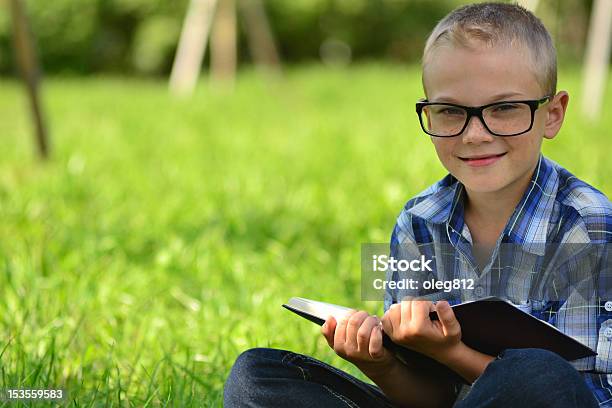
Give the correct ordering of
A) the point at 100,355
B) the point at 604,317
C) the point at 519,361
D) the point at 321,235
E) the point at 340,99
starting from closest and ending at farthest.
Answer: the point at 519,361, the point at 604,317, the point at 100,355, the point at 321,235, the point at 340,99

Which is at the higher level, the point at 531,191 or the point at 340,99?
the point at 340,99

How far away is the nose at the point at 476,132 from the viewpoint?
1.59 m

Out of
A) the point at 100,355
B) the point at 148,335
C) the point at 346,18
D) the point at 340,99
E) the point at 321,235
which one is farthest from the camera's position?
the point at 346,18

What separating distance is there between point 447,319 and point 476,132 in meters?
0.33

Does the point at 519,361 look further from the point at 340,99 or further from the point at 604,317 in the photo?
the point at 340,99

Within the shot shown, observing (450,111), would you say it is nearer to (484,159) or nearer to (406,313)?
(484,159)

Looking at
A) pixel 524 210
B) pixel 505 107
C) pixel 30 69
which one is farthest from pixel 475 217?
pixel 30 69

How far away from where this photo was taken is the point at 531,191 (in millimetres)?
→ 1641

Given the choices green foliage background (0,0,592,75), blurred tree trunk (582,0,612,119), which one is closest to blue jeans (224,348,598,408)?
blurred tree trunk (582,0,612,119)

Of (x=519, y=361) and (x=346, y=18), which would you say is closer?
(x=519, y=361)

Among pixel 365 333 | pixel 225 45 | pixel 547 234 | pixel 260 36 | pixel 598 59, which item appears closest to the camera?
pixel 365 333

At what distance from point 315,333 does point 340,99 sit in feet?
20.4

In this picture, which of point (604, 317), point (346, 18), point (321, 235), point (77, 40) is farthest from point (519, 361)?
point (346, 18)

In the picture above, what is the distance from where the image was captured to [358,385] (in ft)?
5.69
